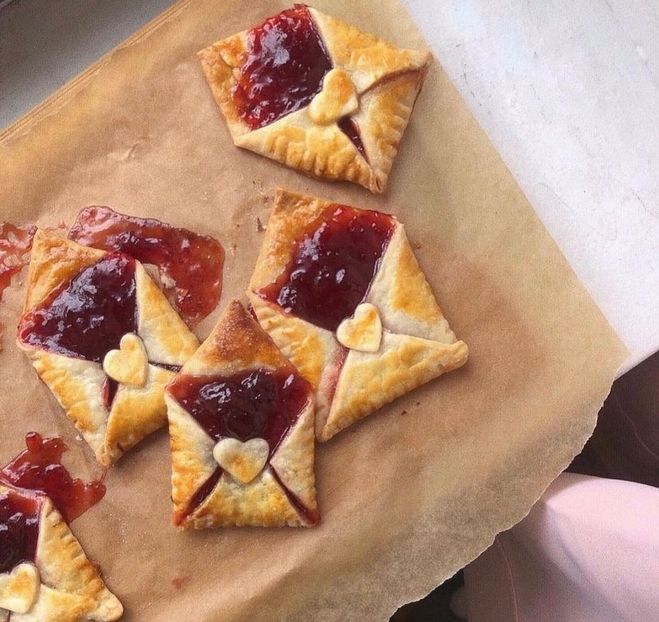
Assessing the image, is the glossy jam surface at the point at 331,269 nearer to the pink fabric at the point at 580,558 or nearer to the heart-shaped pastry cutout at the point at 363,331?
the heart-shaped pastry cutout at the point at 363,331

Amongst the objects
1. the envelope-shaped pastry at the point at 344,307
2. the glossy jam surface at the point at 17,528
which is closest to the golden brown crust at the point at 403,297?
the envelope-shaped pastry at the point at 344,307

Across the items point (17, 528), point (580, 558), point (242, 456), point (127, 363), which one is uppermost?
point (127, 363)

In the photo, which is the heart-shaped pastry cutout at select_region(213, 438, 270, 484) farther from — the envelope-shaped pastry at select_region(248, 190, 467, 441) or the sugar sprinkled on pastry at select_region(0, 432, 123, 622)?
the sugar sprinkled on pastry at select_region(0, 432, 123, 622)

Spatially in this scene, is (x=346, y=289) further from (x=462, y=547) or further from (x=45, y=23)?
(x=45, y=23)

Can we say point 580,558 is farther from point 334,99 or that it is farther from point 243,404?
point 334,99

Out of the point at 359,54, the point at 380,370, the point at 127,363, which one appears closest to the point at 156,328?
the point at 127,363

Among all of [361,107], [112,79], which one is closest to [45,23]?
[112,79]
